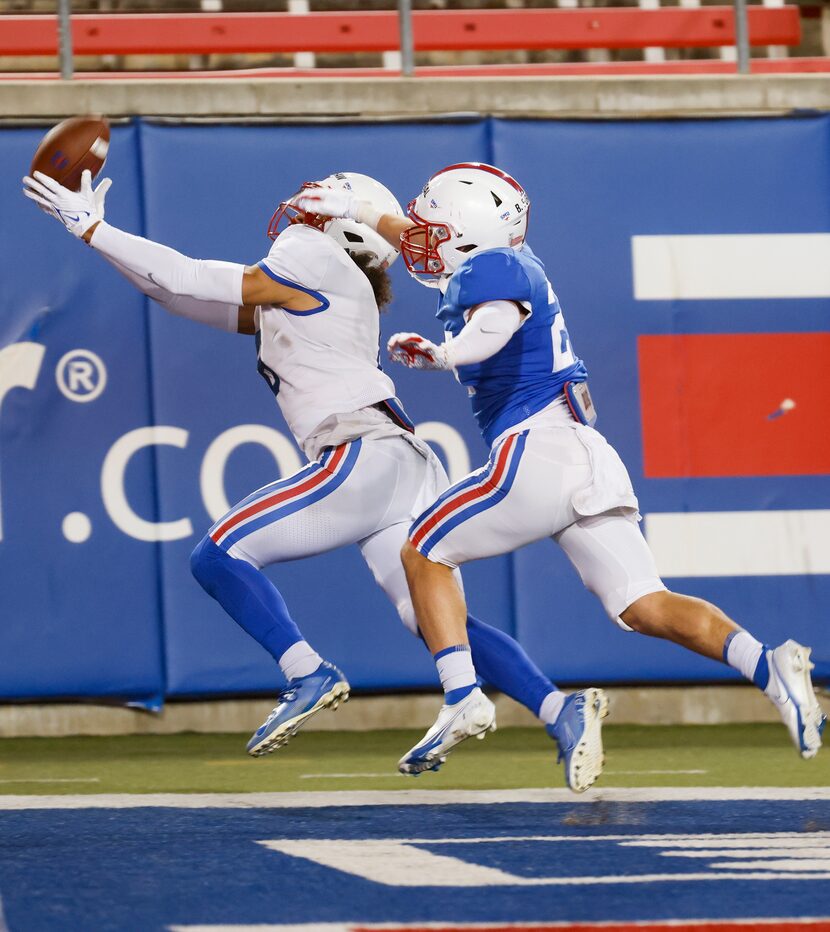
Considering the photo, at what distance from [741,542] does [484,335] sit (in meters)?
2.71

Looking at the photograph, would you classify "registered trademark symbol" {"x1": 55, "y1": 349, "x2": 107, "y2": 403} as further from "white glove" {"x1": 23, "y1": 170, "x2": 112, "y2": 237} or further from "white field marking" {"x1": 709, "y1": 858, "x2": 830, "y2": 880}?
"white field marking" {"x1": 709, "y1": 858, "x2": 830, "y2": 880}

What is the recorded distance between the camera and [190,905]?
2725 mm

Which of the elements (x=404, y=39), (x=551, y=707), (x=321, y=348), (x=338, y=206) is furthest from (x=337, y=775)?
(x=404, y=39)

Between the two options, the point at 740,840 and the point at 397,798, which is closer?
the point at 740,840

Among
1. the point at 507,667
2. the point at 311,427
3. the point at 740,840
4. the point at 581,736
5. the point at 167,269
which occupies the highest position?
the point at 167,269

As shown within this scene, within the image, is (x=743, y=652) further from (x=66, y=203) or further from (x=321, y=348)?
(x=66, y=203)

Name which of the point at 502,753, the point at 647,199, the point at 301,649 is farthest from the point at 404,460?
the point at 647,199

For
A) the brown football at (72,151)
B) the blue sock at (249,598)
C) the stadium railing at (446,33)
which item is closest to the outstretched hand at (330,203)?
the brown football at (72,151)

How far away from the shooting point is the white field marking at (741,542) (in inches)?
236

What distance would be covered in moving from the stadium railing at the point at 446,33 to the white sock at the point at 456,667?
400cm

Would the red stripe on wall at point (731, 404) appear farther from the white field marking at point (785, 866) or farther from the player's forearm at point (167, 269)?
the white field marking at point (785, 866)

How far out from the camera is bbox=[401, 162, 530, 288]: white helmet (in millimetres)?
3941

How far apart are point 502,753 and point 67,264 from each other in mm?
2317

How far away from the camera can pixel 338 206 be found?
167 inches
